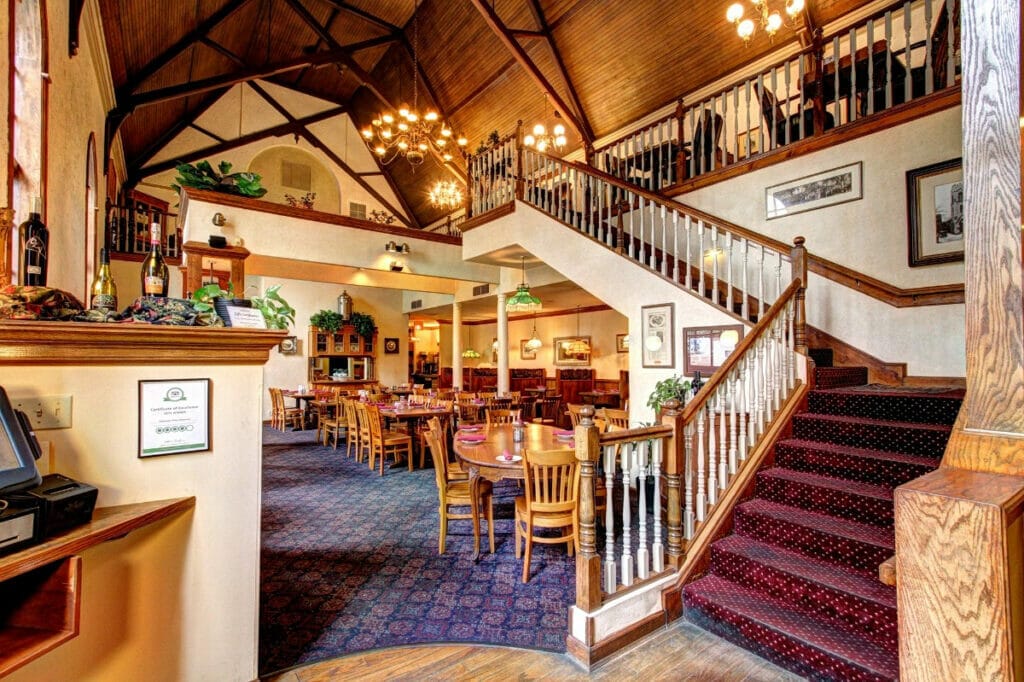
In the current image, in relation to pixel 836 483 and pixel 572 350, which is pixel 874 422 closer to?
pixel 836 483

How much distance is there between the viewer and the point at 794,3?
4.27 metres

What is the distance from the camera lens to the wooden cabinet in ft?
37.2

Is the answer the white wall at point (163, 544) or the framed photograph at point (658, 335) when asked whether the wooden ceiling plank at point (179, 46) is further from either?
the framed photograph at point (658, 335)

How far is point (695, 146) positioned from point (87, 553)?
612cm

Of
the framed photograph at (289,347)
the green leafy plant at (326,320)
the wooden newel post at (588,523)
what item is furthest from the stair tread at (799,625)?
the green leafy plant at (326,320)

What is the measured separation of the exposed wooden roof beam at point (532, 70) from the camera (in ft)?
24.2

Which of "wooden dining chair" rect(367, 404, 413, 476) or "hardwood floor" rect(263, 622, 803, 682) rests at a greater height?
"wooden dining chair" rect(367, 404, 413, 476)

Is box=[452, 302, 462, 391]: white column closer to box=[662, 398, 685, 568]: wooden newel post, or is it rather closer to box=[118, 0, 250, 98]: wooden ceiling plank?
box=[118, 0, 250, 98]: wooden ceiling plank

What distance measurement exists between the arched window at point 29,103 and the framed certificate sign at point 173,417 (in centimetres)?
216

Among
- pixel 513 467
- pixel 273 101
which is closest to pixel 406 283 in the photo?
pixel 273 101

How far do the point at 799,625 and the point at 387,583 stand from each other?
90.9 inches

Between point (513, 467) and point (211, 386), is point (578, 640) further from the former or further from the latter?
point (211, 386)

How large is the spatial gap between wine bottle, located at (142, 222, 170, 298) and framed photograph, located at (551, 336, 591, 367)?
972 centimetres

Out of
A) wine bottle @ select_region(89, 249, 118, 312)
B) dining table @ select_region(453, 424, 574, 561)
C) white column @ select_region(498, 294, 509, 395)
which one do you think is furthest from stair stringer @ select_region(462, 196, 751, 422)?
wine bottle @ select_region(89, 249, 118, 312)
